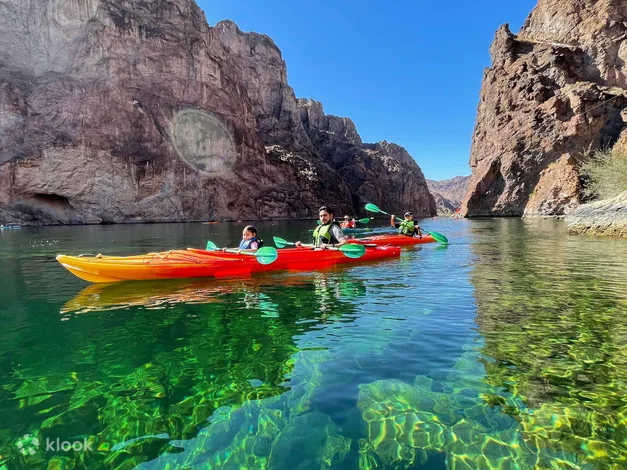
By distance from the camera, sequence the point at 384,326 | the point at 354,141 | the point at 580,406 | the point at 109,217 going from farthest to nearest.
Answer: the point at 354,141 < the point at 109,217 < the point at 384,326 < the point at 580,406

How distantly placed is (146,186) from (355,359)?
62.7 metres

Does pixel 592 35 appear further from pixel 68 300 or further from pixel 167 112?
pixel 68 300

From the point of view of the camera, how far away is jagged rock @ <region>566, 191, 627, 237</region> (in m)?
19.5

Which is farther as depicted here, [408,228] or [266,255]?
[408,228]

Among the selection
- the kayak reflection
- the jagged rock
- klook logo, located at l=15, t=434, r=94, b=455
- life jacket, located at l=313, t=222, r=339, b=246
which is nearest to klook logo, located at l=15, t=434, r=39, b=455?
klook logo, located at l=15, t=434, r=94, b=455

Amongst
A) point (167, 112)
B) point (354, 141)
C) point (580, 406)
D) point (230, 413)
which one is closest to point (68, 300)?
point (230, 413)

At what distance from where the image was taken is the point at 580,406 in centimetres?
363

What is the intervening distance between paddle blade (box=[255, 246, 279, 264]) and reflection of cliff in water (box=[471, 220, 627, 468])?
17.4 ft

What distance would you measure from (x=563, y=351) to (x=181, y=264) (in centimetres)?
861

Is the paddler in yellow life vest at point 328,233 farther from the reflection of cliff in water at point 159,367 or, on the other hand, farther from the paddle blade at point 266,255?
the reflection of cliff in water at point 159,367

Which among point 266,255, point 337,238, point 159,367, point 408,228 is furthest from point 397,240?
point 159,367

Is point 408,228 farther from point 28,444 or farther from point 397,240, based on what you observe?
point 28,444

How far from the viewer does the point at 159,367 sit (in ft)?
15.6

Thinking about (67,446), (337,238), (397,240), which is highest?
(337,238)
